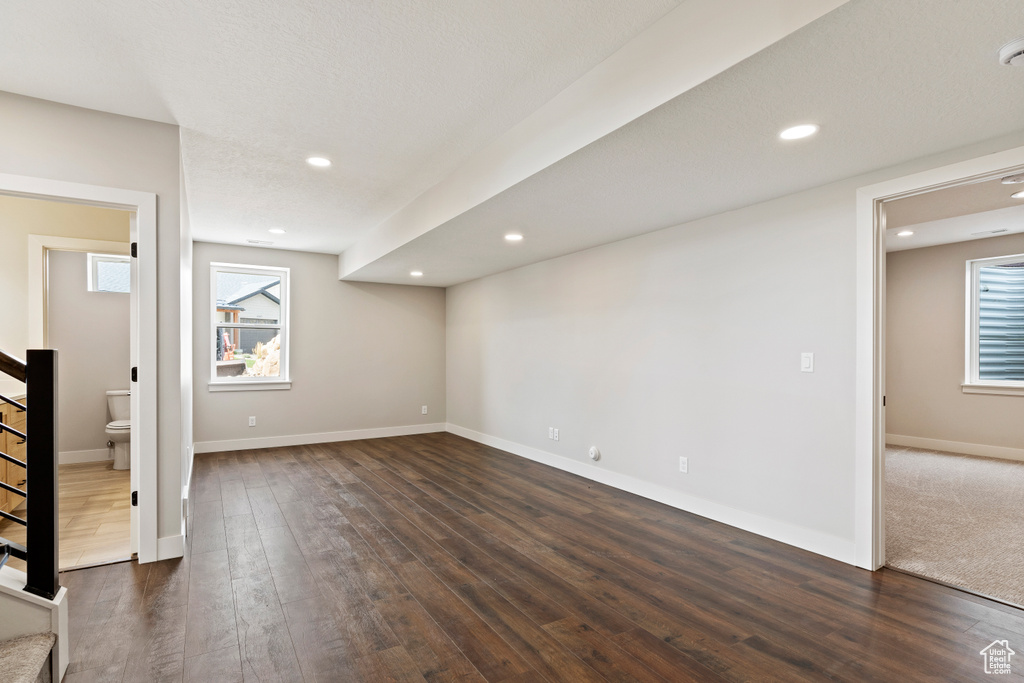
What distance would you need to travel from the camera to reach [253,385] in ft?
20.7

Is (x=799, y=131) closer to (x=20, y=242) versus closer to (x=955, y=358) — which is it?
(x=955, y=358)

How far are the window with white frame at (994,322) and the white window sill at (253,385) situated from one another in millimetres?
8218

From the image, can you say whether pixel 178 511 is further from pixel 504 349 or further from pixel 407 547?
pixel 504 349

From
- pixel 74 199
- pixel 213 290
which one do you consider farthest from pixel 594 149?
pixel 213 290

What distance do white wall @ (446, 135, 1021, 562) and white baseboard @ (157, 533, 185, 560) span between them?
10.8 feet

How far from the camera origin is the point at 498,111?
Result: 280 cm

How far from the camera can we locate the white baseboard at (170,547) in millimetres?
2945

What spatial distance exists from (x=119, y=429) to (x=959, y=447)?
30.0 feet

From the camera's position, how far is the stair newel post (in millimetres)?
1771

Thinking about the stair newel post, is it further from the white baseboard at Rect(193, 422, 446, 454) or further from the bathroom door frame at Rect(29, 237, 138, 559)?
the white baseboard at Rect(193, 422, 446, 454)

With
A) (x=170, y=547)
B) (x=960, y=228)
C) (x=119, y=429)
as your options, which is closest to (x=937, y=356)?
(x=960, y=228)

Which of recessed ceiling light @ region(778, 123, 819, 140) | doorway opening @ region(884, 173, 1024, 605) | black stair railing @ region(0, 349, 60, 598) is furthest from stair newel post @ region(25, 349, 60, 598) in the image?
doorway opening @ region(884, 173, 1024, 605)

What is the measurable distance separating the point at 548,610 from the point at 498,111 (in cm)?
259

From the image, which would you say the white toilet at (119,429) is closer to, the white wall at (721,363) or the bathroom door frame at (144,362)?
the bathroom door frame at (144,362)
